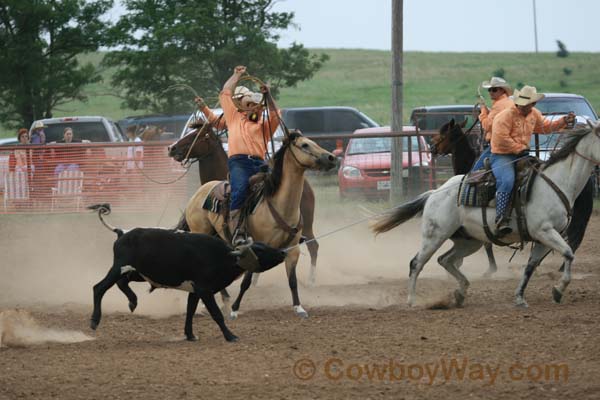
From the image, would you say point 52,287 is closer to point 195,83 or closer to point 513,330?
point 513,330

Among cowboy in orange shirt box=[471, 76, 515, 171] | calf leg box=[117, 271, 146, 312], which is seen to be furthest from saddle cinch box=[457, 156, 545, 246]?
calf leg box=[117, 271, 146, 312]

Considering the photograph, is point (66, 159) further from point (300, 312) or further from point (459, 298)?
point (459, 298)

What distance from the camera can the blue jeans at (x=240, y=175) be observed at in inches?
434

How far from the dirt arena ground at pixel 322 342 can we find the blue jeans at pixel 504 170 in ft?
4.18

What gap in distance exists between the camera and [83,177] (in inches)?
738

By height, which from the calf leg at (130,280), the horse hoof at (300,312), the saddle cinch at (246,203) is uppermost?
the saddle cinch at (246,203)

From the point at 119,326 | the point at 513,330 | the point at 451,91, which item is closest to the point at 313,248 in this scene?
the point at 119,326

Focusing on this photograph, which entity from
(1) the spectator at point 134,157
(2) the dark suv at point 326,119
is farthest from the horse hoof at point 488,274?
(2) the dark suv at point 326,119

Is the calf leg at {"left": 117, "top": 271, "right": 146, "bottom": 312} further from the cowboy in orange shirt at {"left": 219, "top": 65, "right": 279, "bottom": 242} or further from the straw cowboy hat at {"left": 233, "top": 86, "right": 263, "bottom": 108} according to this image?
the straw cowboy hat at {"left": 233, "top": 86, "right": 263, "bottom": 108}

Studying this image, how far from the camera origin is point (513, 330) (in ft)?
30.3

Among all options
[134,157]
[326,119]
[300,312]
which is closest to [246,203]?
[300,312]

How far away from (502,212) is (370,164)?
27.9 ft

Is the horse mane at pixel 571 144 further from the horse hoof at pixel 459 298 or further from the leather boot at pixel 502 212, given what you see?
the horse hoof at pixel 459 298

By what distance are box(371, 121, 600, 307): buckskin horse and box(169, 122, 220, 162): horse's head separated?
2598 mm
